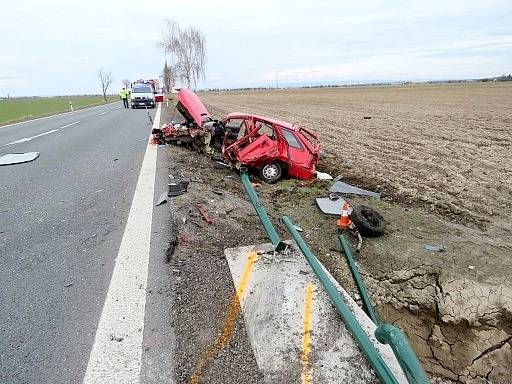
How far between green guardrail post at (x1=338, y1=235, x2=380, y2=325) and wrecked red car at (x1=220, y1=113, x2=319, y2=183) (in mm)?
3121

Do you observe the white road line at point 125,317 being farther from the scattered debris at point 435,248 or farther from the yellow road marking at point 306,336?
the scattered debris at point 435,248

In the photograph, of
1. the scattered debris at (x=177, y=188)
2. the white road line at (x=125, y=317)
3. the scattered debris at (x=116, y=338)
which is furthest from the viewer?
the scattered debris at (x=177, y=188)

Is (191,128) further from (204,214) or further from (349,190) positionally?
(204,214)

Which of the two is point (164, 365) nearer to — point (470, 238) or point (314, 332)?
point (314, 332)

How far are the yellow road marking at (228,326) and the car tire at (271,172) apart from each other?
13.4 feet

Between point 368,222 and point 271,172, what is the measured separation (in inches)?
118

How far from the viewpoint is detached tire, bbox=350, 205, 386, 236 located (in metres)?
5.10

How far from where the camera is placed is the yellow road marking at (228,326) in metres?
2.38

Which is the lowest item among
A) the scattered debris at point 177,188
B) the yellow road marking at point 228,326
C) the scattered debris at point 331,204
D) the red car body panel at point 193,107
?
the scattered debris at point 331,204

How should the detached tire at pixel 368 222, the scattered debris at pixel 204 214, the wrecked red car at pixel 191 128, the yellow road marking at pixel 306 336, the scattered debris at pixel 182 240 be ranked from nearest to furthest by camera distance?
the yellow road marking at pixel 306 336 → the scattered debris at pixel 182 240 → the scattered debris at pixel 204 214 → the detached tire at pixel 368 222 → the wrecked red car at pixel 191 128

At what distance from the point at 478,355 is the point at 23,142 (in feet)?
39.8

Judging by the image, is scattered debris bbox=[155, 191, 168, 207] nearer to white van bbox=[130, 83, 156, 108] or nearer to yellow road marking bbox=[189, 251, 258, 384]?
yellow road marking bbox=[189, 251, 258, 384]

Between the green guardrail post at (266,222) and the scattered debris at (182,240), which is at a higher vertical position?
the scattered debris at (182,240)

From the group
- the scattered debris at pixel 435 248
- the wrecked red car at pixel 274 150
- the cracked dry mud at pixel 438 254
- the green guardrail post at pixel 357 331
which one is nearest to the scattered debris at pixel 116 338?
the green guardrail post at pixel 357 331
